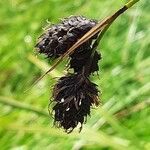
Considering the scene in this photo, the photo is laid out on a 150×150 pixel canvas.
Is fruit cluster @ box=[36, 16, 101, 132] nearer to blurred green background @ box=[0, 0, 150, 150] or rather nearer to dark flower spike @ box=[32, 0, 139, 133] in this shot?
dark flower spike @ box=[32, 0, 139, 133]

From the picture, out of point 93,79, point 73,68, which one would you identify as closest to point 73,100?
point 73,68

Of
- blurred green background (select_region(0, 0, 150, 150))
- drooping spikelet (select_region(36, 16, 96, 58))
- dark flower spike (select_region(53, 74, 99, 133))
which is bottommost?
dark flower spike (select_region(53, 74, 99, 133))

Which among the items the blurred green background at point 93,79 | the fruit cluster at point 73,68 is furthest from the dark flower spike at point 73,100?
the blurred green background at point 93,79

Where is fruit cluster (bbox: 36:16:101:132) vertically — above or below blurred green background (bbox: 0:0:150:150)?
below

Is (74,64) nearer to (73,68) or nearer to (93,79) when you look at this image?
(73,68)

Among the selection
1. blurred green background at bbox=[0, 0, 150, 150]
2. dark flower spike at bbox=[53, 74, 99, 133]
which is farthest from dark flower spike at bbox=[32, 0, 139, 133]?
blurred green background at bbox=[0, 0, 150, 150]

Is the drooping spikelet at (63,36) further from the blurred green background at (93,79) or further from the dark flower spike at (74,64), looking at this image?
the blurred green background at (93,79)
